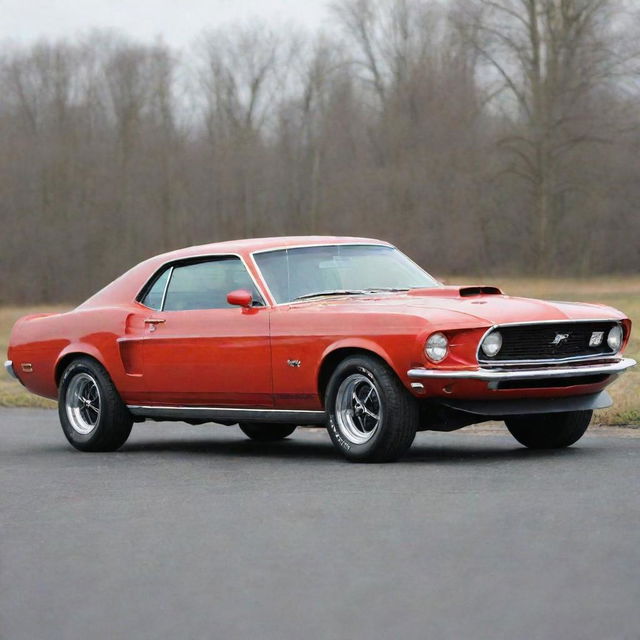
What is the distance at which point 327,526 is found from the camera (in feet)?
22.2

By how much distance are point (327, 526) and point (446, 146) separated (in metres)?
44.4

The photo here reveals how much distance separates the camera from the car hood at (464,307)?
29.9 feet

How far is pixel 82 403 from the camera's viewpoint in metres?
11.5

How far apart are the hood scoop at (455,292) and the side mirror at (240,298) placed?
1.12m

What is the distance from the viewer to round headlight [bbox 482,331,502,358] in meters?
9.07

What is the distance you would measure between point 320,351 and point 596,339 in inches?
71.5

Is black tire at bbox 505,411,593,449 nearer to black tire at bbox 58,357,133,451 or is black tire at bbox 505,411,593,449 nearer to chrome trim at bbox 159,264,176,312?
chrome trim at bbox 159,264,176,312

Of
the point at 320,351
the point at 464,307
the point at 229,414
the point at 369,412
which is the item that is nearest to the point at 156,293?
the point at 229,414

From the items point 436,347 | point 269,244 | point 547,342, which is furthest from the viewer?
point 269,244

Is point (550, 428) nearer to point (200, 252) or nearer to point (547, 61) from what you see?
point (200, 252)

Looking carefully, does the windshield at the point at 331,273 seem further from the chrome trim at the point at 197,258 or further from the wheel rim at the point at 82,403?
the wheel rim at the point at 82,403

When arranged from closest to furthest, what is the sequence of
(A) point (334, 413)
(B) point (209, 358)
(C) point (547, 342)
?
(C) point (547, 342) < (A) point (334, 413) < (B) point (209, 358)

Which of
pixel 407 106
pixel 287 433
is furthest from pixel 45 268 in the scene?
pixel 287 433

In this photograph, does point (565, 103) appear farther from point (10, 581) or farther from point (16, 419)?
point (10, 581)
